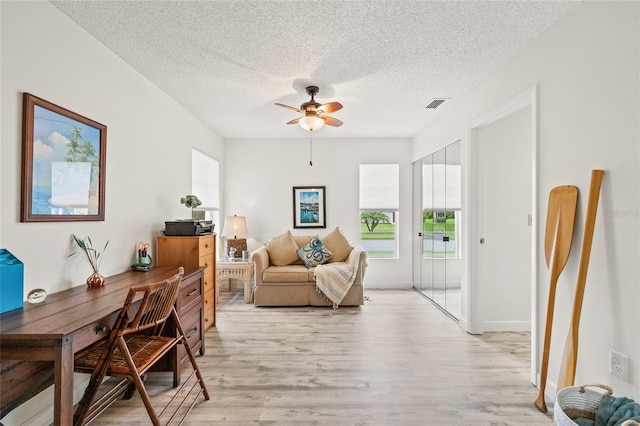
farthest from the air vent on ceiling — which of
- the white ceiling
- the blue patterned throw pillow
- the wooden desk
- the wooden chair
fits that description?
the wooden desk

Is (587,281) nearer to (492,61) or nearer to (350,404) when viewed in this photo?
(350,404)

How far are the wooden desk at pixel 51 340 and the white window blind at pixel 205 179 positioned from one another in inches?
101

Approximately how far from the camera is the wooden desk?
132 centimetres

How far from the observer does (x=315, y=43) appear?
2369mm

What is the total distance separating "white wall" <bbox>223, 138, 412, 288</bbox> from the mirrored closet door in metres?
0.50

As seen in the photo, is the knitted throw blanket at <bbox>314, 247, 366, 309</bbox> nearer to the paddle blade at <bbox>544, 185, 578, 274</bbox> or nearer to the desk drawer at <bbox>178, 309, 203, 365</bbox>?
the desk drawer at <bbox>178, 309, 203, 365</bbox>

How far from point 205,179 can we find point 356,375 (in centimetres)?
352

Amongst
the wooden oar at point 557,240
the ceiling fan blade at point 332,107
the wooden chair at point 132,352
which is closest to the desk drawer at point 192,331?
the wooden chair at point 132,352

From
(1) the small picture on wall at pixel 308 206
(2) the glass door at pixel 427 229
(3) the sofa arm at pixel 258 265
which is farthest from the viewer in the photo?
(1) the small picture on wall at pixel 308 206

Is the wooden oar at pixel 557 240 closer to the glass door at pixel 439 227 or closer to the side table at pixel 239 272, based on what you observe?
the glass door at pixel 439 227

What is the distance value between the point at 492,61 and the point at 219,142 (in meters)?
4.09

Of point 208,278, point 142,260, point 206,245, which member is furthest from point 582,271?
point 142,260

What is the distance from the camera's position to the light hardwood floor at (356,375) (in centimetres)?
200

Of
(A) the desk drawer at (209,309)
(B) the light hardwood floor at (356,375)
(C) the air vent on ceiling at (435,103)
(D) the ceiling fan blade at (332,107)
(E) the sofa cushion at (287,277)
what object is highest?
A: (C) the air vent on ceiling at (435,103)
